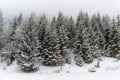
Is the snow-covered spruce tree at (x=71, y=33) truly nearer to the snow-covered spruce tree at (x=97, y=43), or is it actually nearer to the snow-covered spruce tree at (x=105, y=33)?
the snow-covered spruce tree at (x=97, y=43)

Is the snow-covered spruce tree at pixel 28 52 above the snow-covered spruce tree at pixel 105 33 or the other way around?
the other way around

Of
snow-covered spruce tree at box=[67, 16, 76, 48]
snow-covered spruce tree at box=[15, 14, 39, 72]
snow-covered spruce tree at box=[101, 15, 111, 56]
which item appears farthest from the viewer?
snow-covered spruce tree at box=[67, 16, 76, 48]

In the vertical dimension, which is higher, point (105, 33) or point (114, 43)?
point (105, 33)

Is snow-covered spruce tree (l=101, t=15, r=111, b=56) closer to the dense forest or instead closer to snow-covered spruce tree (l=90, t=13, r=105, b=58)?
the dense forest

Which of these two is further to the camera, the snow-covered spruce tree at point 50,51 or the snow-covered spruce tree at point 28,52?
the snow-covered spruce tree at point 50,51

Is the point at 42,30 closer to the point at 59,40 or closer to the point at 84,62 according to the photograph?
the point at 59,40

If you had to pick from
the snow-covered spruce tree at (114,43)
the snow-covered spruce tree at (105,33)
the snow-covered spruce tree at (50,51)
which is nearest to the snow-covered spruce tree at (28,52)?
the snow-covered spruce tree at (50,51)

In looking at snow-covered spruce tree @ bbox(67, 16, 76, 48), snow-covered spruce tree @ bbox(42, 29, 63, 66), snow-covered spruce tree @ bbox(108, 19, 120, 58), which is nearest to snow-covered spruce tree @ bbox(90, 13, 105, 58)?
snow-covered spruce tree @ bbox(108, 19, 120, 58)

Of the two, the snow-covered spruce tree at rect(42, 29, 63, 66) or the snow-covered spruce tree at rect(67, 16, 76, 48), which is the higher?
the snow-covered spruce tree at rect(67, 16, 76, 48)

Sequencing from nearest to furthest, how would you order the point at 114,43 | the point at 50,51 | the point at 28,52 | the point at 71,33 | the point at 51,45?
the point at 28,52 < the point at 50,51 < the point at 51,45 < the point at 114,43 < the point at 71,33

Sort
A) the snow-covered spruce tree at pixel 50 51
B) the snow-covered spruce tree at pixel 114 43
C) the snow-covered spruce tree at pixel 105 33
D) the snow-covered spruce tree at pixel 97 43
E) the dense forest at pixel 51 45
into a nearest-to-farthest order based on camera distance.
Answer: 1. the dense forest at pixel 51 45
2. the snow-covered spruce tree at pixel 50 51
3. the snow-covered spruce tree at pixel 97 43
4. the snow-covered spruce tree at pixel 114 43
5. the snow-covered spruce tree at pixel 105 33

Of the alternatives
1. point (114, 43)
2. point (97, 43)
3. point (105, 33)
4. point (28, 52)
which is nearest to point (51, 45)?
point (28, 52)

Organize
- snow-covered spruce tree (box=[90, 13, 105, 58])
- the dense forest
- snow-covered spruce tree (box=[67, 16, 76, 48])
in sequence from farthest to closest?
snow-covered spruce tree (box=[67, 16, 76, 48])
snow-covered spruce tree (box=[90, 13, 105, 58])
the dense forest

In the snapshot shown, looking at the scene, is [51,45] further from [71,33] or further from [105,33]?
[105,33]
